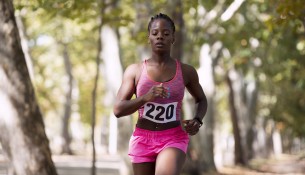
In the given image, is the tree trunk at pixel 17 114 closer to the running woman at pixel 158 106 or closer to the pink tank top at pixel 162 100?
the running woman at pixel 158 106

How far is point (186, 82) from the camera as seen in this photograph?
16.0ft

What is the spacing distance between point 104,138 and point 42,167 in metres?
48.7

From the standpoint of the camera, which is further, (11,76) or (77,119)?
(77,119)

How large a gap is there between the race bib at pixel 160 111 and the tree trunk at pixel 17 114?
118 inches

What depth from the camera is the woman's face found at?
4641 mm

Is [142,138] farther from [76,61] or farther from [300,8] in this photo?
[76,61]

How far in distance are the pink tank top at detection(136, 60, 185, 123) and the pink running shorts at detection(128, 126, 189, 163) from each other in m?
0.10

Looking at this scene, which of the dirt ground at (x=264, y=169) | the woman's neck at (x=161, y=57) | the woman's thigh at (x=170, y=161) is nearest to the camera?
the woman's thigh at (x=170, y=161)

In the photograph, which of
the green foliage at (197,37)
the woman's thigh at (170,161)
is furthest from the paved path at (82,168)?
the woman's thigh at (170,161)

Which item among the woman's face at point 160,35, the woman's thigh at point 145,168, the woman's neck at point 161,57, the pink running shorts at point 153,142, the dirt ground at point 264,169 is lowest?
the dirt ground at point 264,169

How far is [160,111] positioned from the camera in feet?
15.4

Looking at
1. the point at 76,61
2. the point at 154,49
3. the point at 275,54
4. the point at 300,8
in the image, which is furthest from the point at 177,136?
the point at 76,61

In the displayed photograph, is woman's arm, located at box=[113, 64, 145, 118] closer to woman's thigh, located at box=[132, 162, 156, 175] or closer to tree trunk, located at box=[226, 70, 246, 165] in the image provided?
woman's thigh, located at box=[132, 162, 156, 175]

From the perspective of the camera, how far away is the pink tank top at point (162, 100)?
469cm
